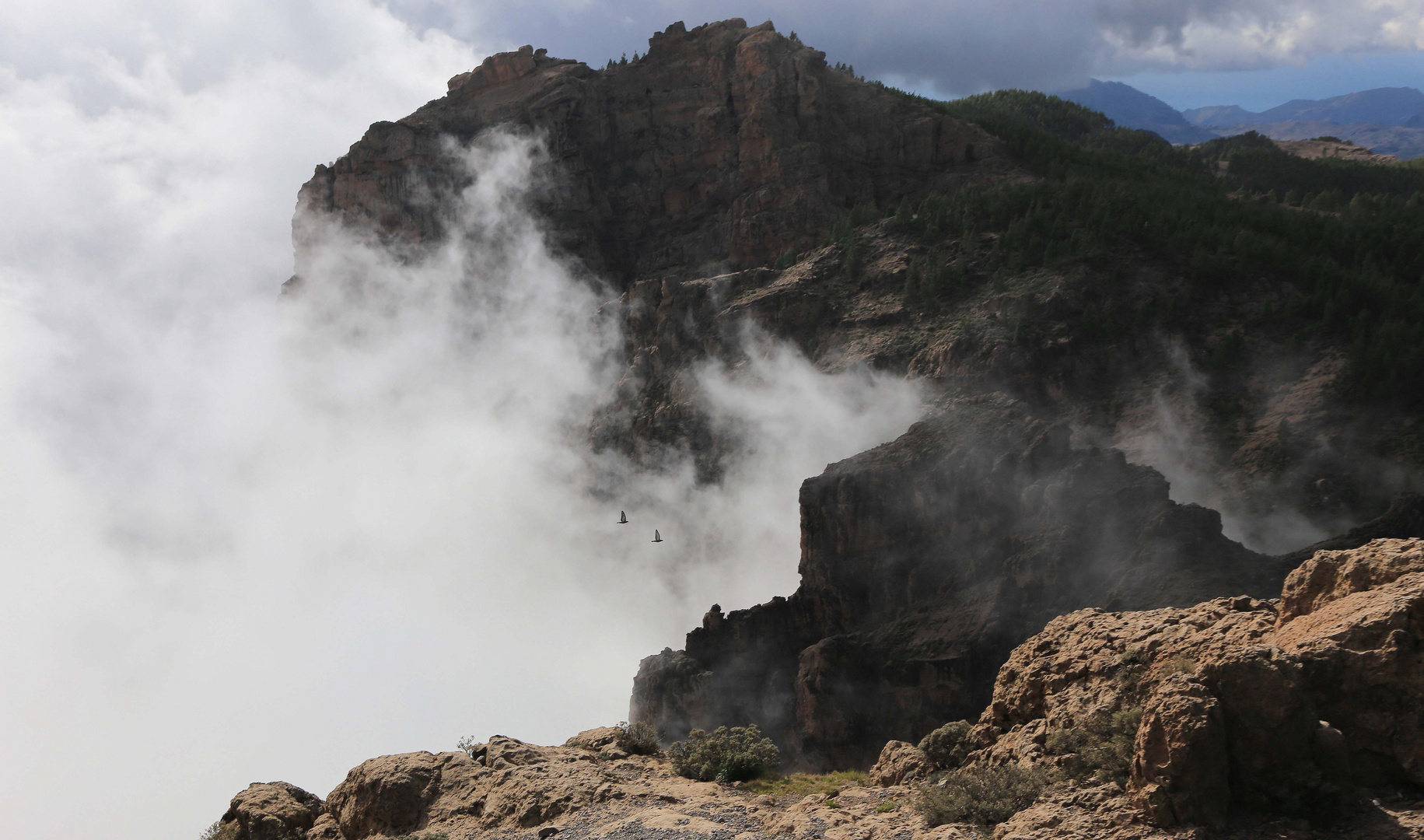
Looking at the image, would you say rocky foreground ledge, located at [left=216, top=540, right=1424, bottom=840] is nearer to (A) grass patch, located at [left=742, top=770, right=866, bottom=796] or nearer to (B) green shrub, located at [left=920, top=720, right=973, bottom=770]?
(B) green shrub, located at [left=920, top=720, right=973, bottom=770]

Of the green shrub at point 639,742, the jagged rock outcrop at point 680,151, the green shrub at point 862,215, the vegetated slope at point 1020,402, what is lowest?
the green shrub at point 639,742

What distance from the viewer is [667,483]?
10756 centimetres

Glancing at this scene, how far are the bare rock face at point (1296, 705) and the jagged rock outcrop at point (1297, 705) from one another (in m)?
0.02

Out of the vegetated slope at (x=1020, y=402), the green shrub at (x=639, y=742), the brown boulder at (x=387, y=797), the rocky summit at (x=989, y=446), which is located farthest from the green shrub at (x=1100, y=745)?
the vegetated slope at (x=1020, y=402)

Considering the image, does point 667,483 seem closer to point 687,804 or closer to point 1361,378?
point 1361,378

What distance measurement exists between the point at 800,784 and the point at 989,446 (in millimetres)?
36592

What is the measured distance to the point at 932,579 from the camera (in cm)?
6097

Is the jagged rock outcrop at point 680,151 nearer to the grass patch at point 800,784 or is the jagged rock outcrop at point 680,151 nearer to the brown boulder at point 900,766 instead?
the grass patch at point 800,784

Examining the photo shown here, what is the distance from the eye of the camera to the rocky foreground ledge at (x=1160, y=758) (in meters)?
18.1

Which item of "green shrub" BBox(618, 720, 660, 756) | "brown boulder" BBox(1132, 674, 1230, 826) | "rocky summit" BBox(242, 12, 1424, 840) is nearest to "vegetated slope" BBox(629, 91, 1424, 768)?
"rocky summit" BBox(242, 12, 1424, 840)

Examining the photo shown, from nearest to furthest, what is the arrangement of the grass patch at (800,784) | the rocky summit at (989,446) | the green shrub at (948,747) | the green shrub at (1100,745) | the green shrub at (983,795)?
the rocky summit at (989,446), the green shrub at (1100,745), the green shrub at (983,795), the green shrub at (948,747), the grass patch at (800,784)

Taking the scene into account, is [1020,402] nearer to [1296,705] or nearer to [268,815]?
[268,815]

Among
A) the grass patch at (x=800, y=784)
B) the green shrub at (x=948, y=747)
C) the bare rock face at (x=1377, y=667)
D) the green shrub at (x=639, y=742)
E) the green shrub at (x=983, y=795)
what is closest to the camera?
the bare rock face at (x=1377, y=667)

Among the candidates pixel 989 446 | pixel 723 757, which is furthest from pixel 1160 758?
pixel 989 446
